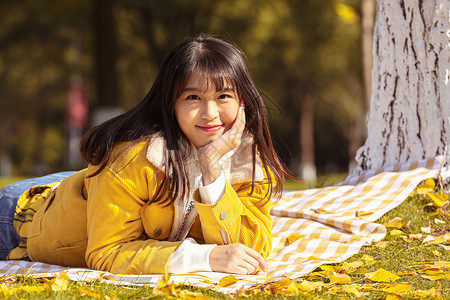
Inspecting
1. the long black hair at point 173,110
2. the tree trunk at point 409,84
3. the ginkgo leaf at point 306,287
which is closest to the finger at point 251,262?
the ginkgo leaf at point 306,287

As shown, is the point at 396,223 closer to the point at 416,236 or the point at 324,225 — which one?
the point at 416,236

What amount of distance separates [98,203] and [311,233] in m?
1.56

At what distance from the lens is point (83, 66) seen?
23469 millimetres

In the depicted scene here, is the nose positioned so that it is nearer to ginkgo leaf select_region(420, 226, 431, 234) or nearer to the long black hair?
the long black hair

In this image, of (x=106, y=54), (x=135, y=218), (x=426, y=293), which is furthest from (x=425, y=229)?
(x=106, y=54)

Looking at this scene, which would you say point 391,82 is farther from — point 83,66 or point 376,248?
point 83,66

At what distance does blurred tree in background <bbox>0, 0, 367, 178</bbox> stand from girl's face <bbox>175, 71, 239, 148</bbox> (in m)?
8.33

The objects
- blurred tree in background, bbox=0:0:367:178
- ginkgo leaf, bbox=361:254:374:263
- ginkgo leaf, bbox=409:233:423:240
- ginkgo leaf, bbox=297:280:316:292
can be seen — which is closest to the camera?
ginkgo leaf, bbox=297:280:316:292

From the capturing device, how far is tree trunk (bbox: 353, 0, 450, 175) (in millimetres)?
4398

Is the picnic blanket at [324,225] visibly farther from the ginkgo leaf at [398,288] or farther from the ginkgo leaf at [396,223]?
the ginkgo leaf at [398,288]

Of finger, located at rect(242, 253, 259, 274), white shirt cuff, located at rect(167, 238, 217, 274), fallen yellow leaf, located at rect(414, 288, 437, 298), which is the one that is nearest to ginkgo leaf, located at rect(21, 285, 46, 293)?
white shirt cuff, located at rect(167, 238, 217, 274)

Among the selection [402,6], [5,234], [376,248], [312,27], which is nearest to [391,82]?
[402,6]

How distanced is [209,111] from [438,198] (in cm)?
223

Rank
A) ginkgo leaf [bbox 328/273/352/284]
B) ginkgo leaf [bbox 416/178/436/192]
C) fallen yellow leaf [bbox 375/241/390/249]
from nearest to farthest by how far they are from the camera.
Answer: ginkgo leaf [bbox 328/273/352/284], fallen yellow leaf [bbox 375/241/390/249], ginkgo leaf [bbox 416/178/436/192]
